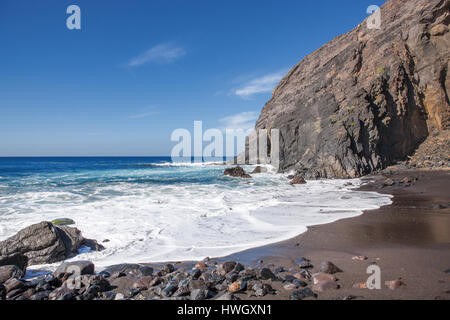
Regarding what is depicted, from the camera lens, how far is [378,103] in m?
24.0

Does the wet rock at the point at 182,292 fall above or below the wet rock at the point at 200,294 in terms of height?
below

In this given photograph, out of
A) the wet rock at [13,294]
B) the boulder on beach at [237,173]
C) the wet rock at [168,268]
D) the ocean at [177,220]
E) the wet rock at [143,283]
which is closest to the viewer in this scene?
the wet rock at [13,294]

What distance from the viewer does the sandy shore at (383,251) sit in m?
3.45

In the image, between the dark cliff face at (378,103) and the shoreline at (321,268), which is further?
the dark cliff face at (378,103)

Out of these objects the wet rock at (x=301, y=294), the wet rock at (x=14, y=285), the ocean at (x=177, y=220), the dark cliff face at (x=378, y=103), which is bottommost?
the ocean at (x=177, y=220)

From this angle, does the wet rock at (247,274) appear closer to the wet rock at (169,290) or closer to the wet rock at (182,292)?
the wet rock at (182,292)

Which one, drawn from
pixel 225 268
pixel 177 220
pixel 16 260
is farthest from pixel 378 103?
pixel 16 260

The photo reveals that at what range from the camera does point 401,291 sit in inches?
132

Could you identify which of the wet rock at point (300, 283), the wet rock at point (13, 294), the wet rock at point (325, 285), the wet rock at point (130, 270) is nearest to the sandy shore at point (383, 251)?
the wet rock at point (325, 285)

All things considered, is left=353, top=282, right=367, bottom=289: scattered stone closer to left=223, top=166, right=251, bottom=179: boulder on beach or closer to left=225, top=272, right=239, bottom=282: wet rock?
left=225, top=272, right=239, bottom=282: wet rock

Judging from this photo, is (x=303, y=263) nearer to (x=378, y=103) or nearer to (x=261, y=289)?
(x=261, y=289)

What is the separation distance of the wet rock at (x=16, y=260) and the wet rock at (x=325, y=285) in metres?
5.15

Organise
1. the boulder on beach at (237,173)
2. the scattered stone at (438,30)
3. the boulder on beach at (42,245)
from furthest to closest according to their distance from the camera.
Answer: the boulder on beach at (237,173) < the scattered stone at (438,30) < the boulder on beach at (42,245)

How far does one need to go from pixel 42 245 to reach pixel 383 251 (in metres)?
7.00
